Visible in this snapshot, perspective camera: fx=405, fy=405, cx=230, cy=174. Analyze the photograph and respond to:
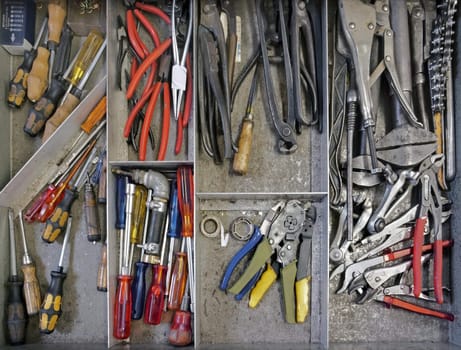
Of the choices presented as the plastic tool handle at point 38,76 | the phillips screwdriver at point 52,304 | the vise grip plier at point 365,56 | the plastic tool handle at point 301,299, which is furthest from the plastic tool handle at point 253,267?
the plastic tool handle at point 38,76

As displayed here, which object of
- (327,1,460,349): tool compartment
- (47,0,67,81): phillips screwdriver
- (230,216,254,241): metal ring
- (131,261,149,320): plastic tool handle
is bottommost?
(327,1,460,349): tool compartment

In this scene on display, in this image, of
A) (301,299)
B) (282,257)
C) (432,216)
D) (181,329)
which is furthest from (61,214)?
(432,216)

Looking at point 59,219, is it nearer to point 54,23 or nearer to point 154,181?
point 154,181

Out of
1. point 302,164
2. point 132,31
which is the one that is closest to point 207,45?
point 132,31

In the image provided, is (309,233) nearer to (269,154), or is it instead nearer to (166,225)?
(269,154)

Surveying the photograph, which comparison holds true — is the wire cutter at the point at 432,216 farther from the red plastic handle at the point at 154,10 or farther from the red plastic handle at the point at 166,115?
the red plastic handle at the point at 154,10

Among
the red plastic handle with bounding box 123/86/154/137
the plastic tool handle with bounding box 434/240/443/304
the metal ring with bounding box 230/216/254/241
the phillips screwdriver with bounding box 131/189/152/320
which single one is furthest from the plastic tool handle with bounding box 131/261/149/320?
the plastic tool handle with bounding box 434/240/443/304

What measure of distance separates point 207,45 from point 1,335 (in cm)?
123

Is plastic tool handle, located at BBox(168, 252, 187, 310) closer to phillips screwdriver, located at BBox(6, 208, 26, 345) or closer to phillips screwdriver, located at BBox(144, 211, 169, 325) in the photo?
phillips screwdriver, located at BBox(144, 211, 169, 325)

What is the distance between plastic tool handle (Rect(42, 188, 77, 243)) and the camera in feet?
4.71

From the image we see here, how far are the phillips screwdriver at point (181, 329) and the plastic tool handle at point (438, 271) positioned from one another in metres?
0.86

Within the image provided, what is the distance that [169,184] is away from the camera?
57.6 inches

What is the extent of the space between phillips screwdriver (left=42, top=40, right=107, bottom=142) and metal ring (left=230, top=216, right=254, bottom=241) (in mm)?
731

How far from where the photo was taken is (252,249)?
1.48m
